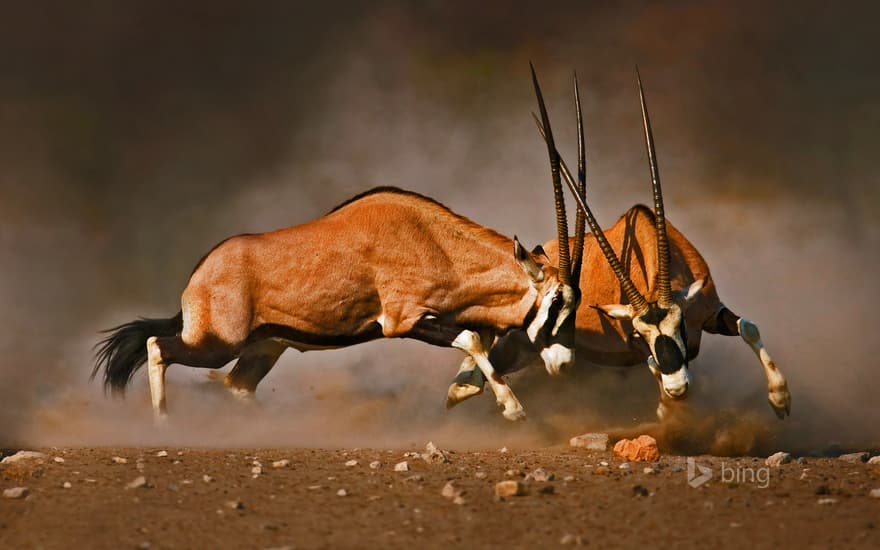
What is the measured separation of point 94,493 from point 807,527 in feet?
13.3

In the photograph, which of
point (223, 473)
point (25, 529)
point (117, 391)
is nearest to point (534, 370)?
point (117, 391)

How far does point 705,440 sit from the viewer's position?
394 inches

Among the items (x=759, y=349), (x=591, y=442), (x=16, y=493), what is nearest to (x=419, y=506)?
(x=16, y=493)

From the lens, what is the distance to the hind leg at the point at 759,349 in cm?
1059

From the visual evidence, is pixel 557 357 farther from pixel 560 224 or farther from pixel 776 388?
pixel 776 388

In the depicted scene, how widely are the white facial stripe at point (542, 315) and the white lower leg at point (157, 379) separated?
10.9 ft

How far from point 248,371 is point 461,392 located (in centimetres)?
236

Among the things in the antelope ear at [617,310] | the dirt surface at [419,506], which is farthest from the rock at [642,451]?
the antelope ear at [617,310]

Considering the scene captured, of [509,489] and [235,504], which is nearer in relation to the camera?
[235,504]

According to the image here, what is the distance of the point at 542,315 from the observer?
10711 millimetres

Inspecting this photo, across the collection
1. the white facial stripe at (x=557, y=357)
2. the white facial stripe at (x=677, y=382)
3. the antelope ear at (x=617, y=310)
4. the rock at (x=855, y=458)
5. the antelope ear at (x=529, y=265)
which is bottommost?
the rock at (x=855, y=458)

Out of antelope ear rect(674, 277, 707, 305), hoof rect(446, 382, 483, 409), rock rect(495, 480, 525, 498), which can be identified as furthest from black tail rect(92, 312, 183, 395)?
rock rect(495, 480, 525, 498)

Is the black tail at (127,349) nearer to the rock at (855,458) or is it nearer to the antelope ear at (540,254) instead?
the antelope ear at (540,254)

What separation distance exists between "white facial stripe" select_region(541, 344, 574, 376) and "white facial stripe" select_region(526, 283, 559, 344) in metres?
0.20
